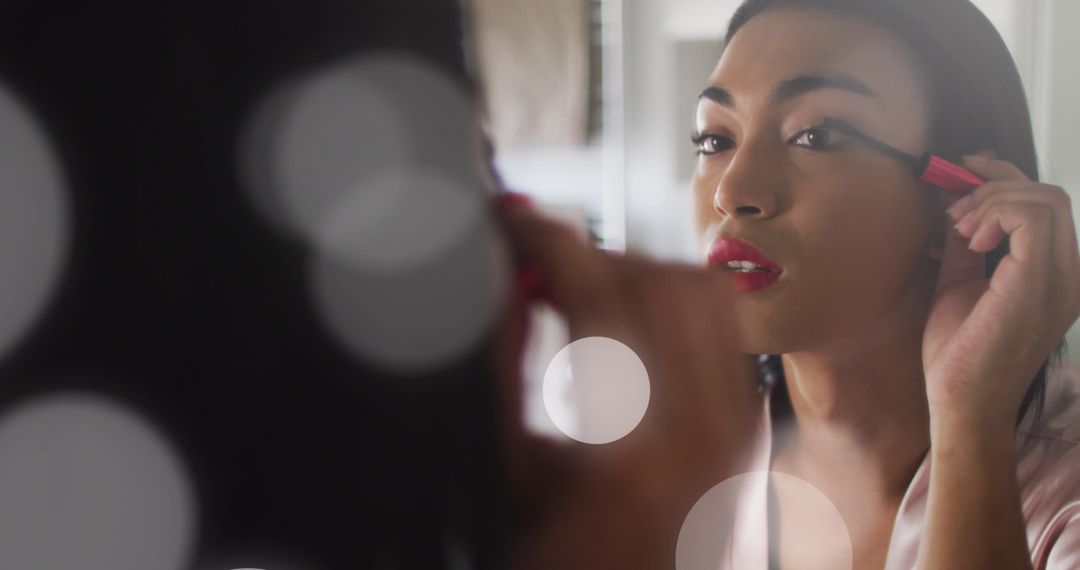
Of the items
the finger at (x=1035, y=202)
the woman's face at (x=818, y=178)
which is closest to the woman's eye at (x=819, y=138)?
the woman's face at (x=818, y=178)

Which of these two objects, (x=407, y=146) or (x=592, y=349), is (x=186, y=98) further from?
(x=592, y=349)

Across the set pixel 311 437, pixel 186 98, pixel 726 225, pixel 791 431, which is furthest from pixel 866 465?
pixel 186 98

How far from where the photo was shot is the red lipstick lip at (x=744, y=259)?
59 cm

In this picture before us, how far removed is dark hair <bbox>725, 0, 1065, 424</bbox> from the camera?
54cm

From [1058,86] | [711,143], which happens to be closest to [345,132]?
[711,143]

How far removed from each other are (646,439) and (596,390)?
2.3 inches

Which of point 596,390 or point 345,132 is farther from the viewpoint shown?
point 596,390

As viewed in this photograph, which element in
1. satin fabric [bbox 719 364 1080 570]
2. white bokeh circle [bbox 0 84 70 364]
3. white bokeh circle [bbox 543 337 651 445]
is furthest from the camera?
white bokeh circle [bbox 543 337 651 445]

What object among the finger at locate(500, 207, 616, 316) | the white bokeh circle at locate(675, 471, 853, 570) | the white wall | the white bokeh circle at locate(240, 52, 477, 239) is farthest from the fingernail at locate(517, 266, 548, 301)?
the white wall

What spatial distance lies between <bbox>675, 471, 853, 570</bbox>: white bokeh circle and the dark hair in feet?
0.53

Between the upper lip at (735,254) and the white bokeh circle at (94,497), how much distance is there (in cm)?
39

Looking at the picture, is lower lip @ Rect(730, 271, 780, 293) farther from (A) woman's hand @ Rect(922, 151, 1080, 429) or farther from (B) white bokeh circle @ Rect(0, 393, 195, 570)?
(B) white bokeh circle @ Rect(0, 393, 195, 570)

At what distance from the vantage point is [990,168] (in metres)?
0.55

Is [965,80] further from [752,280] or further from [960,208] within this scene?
[752,280]
